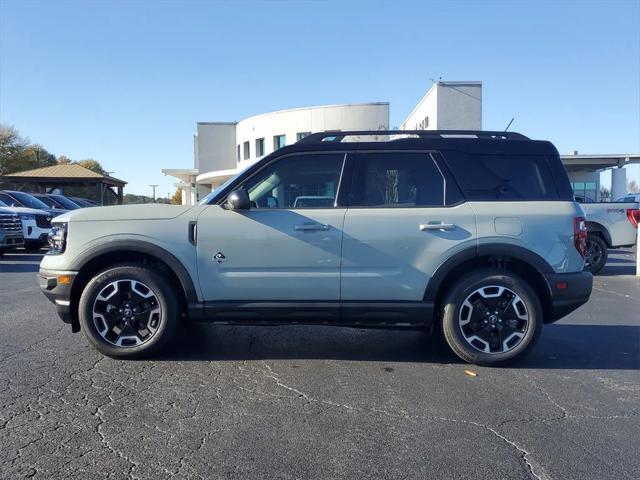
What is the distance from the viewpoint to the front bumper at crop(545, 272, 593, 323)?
4496 mm

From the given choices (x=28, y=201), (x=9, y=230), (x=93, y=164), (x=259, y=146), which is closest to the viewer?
(x=9, y=230)

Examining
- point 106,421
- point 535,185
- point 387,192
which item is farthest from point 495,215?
point 106,421

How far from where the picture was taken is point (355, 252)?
4.47 meters

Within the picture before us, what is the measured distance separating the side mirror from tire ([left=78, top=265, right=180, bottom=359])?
957 mm

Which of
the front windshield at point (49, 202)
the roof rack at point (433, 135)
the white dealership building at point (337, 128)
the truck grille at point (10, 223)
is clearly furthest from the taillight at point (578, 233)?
the front windshield at point (49, 202)

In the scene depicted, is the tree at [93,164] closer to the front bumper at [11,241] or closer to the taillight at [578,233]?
the front bumper at [11,241]

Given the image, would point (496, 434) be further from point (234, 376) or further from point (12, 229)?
point (12, 229)

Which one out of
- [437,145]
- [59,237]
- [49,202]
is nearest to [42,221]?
[49,202]

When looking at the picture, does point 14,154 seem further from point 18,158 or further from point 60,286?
point 60,286

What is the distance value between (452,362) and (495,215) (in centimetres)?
142

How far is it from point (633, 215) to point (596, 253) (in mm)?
1059

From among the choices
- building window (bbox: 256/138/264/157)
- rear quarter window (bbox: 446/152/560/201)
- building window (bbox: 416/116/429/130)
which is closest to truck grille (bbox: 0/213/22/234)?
rear quarter window (bbox: 446/152/560/201)

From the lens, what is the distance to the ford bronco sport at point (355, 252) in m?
4.48

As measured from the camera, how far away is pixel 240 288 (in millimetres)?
4512
